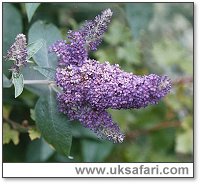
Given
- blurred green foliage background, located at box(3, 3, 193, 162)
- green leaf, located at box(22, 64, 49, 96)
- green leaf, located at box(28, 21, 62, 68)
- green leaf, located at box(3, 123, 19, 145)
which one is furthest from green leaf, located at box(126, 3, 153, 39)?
green leaf, located at box(3, 123, 19, 145)

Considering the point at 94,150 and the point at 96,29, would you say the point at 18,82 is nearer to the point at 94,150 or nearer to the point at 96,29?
the point at 96,29

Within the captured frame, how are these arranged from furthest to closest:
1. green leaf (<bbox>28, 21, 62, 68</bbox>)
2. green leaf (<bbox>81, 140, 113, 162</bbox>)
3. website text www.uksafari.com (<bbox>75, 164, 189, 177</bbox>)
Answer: green leaf (<bbox>81, 140, 113, 162</bbox>), website text www.uksafari.com (<bbox>75, 164, 189, 177</bbox>), green leaf (<bbox>28, 21, 62, 68</bbox>)

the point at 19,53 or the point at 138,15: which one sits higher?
the point at 138,15

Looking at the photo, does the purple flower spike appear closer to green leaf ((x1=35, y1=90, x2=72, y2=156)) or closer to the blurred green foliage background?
green leaf ((x1=35, y1=90, x2=72, y2=156))

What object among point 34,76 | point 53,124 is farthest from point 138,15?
point 53,124

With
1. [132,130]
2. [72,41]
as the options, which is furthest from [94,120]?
[132,130]

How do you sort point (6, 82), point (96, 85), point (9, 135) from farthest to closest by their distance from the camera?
1. point (9, 135)
2. point (6, 82)
3. point (96, 85)
